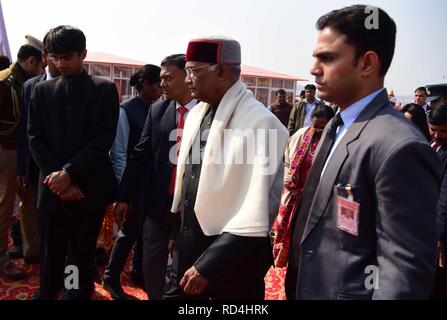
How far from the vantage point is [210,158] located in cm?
168

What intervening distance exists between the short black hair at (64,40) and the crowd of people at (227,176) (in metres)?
0.01

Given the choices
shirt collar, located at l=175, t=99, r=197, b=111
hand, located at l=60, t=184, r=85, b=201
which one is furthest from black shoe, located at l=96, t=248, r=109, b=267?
shirt collar, located at l=175, t=99, r=197, b=111

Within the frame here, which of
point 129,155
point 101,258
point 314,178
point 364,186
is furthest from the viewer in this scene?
point 101,258

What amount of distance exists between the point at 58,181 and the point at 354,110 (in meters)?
1.73

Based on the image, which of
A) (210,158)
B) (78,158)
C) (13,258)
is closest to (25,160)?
(78,158)

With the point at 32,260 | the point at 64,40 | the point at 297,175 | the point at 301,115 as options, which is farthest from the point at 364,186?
the point at 301,115

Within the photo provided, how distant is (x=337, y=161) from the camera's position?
1.22 metres

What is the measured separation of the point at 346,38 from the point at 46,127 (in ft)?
6.23

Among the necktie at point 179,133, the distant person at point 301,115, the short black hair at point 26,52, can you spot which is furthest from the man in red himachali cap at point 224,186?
the distant person at point 301,115

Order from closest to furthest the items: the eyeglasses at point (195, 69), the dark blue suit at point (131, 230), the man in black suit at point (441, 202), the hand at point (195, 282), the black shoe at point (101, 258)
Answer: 1. the hand at point (195, 282)
2. the eyeglasses at point (195, 69)
3. the man in black suit at point (441, 202)
4. the dark blue suit at point (131, 230)
5. the black shoe at point (101, 258)

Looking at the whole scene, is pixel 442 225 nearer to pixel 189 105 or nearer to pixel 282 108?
pixel 189 105

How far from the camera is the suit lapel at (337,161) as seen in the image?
121 cm

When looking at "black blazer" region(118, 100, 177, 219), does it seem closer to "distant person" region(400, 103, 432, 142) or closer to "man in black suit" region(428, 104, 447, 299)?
"man in black suit" region(428, 104, 447, 299)

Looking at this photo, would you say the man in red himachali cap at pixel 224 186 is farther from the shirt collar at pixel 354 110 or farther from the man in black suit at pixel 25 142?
the man in black suit at pixel 25 142
